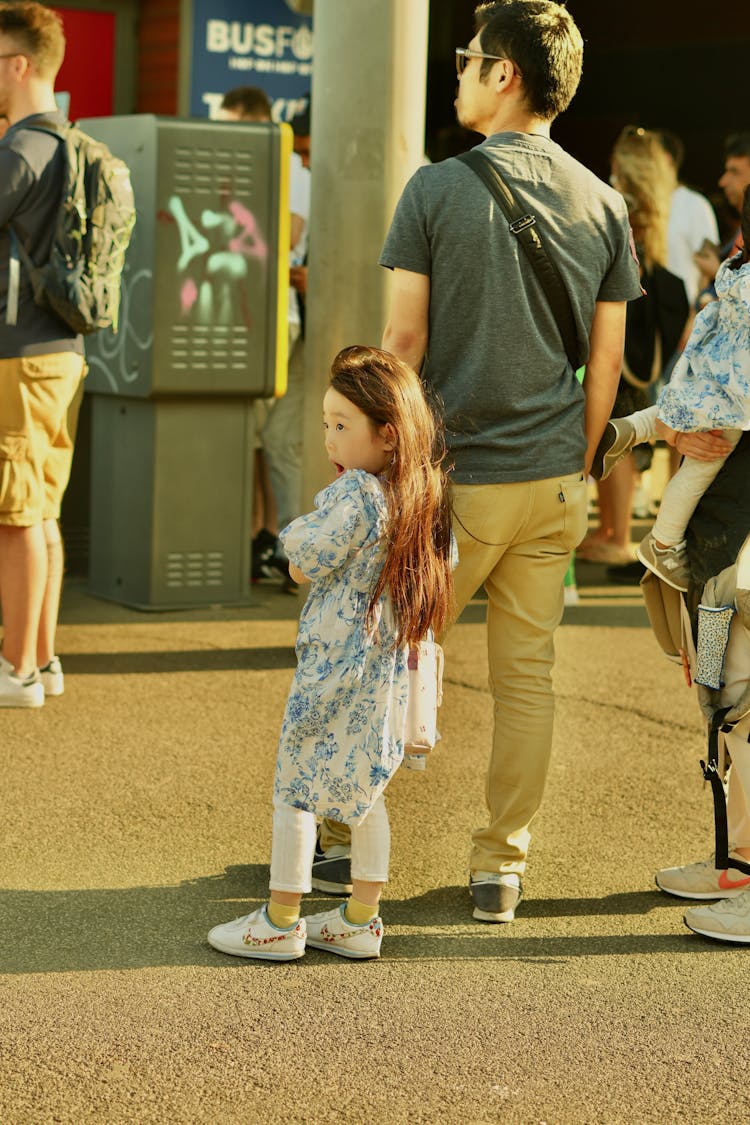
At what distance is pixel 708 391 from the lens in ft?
13.4

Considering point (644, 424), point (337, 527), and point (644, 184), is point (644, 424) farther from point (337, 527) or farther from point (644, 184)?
point (644, 184)

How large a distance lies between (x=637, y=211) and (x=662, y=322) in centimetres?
65

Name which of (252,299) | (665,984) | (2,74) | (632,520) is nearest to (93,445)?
(252,299)

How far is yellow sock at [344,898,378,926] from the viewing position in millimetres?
3990

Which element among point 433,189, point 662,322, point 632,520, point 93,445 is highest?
point 433,189

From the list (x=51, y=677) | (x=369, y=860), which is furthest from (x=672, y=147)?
(x=369, y=860)

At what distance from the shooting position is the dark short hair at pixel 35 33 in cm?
579

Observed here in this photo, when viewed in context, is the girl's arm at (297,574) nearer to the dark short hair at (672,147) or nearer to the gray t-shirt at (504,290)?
the gray t-shirt at (504,290)

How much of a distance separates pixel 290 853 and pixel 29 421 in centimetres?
238

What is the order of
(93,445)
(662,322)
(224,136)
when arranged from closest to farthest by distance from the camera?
(224,136) → (93,445) → (662,322)

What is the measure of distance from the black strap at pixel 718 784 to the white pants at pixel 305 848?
31.1 inches

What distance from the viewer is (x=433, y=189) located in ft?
13.4

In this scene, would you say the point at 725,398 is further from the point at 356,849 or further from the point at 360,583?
the point at 356,849

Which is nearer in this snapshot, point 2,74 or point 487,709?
point 2,74
